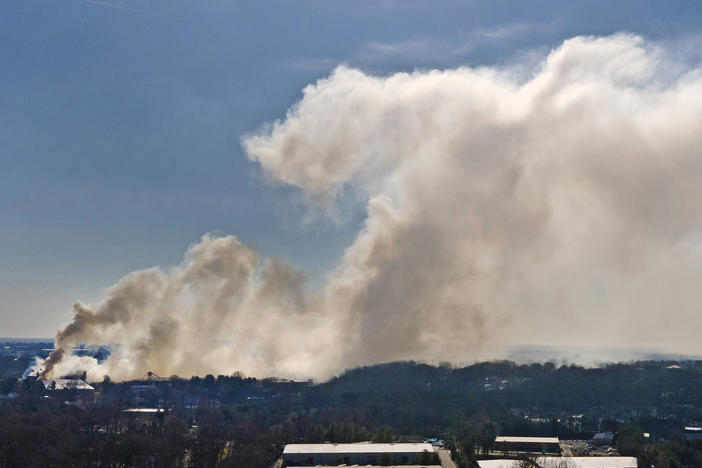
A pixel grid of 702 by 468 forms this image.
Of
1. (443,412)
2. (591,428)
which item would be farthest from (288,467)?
(591,428)

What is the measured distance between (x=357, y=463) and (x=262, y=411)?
42.1 m

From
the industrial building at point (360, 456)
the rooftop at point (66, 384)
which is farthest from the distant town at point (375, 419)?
the rooftop at point (66, 384)

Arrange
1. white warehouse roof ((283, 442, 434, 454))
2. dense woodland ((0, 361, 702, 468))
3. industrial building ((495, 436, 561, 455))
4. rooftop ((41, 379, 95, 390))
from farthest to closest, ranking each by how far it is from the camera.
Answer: rooftop ((41, 379, 95, 390)) → industrial building ((495, 436, 561, 455)) → dense woodland ((0, 361, 702, 468)) → white warehouse roof ((283, 442, 434, 454))

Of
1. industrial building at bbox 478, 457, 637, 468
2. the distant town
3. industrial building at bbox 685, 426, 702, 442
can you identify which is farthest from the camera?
industrial building at bbox 685, 426, 702, 442

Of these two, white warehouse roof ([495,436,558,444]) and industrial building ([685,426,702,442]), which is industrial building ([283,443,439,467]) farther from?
industrial building ([685,426,702,442])

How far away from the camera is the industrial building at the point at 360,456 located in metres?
65.9

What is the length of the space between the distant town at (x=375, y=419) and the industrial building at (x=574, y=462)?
188 millimetres

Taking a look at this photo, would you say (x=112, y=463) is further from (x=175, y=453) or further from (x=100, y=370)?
(x=100, y=370)

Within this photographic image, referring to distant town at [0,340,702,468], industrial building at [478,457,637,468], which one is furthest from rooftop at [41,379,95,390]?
industrial building at [478,457,637,468]

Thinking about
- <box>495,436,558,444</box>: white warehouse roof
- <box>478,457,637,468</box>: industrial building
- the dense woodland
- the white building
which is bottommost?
<box>478,457,637,468</box>: industrial building

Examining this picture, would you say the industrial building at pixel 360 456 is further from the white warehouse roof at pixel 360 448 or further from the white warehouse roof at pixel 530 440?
the white warehouse roof at pixel 530 440

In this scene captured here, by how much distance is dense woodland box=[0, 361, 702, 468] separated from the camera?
69438 millimetres

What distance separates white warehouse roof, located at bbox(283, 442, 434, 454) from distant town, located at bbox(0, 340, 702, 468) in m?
0.16

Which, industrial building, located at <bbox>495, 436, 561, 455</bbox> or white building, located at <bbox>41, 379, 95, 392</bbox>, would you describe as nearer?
industrial building, located at <bbox>495, 436, 561, 455</bbox>
